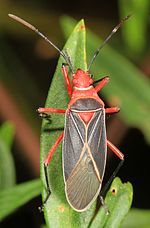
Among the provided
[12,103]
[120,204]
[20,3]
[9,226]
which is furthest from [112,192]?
[20,3]

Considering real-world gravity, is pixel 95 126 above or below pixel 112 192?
above

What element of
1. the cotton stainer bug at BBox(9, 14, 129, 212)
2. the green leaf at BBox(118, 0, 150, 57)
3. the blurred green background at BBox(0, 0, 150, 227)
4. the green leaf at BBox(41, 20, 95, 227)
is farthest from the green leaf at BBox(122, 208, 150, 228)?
the green leaf at BBox(118, 0, 150, 57)

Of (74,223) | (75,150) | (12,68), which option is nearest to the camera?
(74,223)

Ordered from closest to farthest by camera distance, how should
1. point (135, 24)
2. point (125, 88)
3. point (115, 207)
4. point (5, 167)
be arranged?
point (115, 207) → point (5, 167) → point (125, 88) → point (135, 24)

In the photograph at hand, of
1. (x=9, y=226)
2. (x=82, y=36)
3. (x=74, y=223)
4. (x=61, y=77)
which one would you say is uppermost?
(x=82, y=36)

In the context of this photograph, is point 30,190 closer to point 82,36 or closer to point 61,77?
point 61,77

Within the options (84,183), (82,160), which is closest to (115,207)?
(84,183)

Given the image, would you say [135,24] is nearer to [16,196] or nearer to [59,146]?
[59,146]
